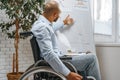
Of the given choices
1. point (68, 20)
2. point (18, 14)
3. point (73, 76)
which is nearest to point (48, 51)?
point (73, 76)

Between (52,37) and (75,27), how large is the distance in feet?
3.78

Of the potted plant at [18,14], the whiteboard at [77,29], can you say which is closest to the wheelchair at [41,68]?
the whiteboard at [77,29]

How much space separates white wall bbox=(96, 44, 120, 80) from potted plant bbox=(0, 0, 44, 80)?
1.33 meters

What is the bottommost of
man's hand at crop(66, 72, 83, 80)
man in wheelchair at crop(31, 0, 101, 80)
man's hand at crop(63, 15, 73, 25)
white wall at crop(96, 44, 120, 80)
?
white wall at crop(96, 44, 120, 80)

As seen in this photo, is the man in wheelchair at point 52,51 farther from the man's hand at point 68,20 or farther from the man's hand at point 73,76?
the man's hand at point 68,20

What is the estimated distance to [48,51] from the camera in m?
2.27

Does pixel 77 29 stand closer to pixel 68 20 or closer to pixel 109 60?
pixel 68 20

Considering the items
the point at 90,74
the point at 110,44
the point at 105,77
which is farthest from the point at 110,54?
the point at 90,74

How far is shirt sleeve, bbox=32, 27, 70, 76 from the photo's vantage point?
7.38 ft

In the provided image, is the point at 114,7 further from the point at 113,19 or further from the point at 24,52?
the point at 24,52

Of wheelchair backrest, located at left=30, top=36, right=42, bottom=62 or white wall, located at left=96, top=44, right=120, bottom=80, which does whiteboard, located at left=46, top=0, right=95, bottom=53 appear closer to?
white wall, located at left=96, top=44, right=120, bottom=80

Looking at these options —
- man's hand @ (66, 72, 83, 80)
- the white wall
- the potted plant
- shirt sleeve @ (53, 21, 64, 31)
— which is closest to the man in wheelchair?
man's hand @ (66, 72, 83, 80)

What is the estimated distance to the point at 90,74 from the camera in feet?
8.59

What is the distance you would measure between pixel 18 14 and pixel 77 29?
3.05 ft
